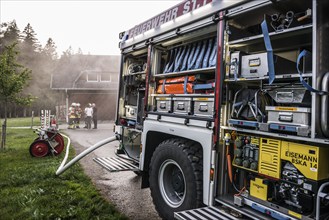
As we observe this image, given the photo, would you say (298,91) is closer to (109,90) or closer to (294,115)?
(294,115)

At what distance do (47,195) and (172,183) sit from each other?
7.52 ft

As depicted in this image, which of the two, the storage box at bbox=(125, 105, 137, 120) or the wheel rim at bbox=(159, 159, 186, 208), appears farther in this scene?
the storage box at bbox=(125, 105, 137, 120)

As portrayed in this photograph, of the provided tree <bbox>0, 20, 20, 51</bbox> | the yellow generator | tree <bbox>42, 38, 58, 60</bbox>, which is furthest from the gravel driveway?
tree <bbox>42, 38, 58, 60</bbox>

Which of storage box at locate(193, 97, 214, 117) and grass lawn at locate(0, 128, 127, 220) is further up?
storage box at locate(193, 97, 214, 117)

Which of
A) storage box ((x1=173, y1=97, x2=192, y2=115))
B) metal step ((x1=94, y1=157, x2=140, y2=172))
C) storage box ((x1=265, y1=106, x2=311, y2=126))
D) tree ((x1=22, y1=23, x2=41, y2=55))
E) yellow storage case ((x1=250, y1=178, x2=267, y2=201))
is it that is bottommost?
metal step ((x1=94, y1=157, x2=140, y2=172))

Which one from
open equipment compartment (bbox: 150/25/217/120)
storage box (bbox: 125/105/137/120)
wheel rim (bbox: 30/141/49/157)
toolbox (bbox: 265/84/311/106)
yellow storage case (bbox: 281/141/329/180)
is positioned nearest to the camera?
yellow storage case (bbox: 281/141/329/180)

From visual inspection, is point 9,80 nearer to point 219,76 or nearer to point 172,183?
point 172,183

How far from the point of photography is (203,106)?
3479mm

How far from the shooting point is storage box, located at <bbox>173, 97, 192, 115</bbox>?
3.71 m

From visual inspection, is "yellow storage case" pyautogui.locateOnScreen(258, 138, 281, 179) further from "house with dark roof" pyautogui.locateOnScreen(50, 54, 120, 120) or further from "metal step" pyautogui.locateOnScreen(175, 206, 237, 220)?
"house with dark roof" pyautogui.locateOnScreen(50, 54, 120, 120)

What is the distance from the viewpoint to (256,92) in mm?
3020

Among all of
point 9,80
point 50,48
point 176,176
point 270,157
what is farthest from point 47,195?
point 50,48

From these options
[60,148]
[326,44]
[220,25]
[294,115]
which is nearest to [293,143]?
[294,115]

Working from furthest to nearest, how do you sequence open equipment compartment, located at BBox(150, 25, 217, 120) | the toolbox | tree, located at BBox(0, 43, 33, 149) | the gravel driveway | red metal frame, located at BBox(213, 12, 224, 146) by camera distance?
tree, located at BBox(0, 43, 33, 149)
the gravel driveway
open equipment compartment, located at BBox(150, 25, 217, 120)
red metal frame, located at BBox(213, 12, 224, 146)
the toolbox
